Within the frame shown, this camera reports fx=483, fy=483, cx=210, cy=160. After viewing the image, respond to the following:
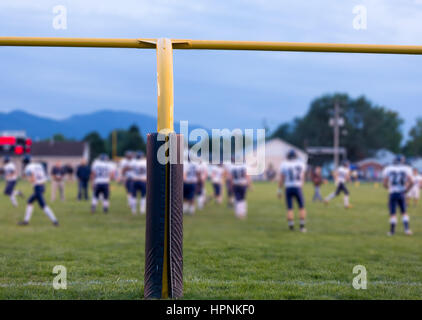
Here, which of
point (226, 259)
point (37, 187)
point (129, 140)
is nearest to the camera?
point (226, 259)

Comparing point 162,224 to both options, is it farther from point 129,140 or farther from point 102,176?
point 129,140

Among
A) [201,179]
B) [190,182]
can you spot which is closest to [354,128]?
[201,179]

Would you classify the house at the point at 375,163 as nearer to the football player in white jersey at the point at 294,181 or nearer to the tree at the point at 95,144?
the tree at the point at 95,144

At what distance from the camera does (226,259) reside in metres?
6.75

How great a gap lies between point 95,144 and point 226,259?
6597 cm

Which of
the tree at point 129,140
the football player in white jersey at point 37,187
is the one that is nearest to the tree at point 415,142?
the tree at point 129,140

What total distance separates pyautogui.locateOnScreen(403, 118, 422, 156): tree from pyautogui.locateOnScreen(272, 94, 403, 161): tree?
151cm

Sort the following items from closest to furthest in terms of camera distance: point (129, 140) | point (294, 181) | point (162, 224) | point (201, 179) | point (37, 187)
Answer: point (162, 224)
point (294, 181)
point (37, 187)
point (201, 179)
point (129, 140)

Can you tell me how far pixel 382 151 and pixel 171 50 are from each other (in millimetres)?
67412

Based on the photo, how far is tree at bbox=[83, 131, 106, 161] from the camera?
7016 centimetres

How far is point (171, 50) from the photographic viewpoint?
464cm

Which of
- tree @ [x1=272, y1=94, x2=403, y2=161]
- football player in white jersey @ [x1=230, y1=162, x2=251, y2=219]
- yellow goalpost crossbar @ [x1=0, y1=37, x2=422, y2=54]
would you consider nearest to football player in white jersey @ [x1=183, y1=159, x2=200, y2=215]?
football player in white jersey @ [x1=230, y1=162, x2=251, y2=219]
